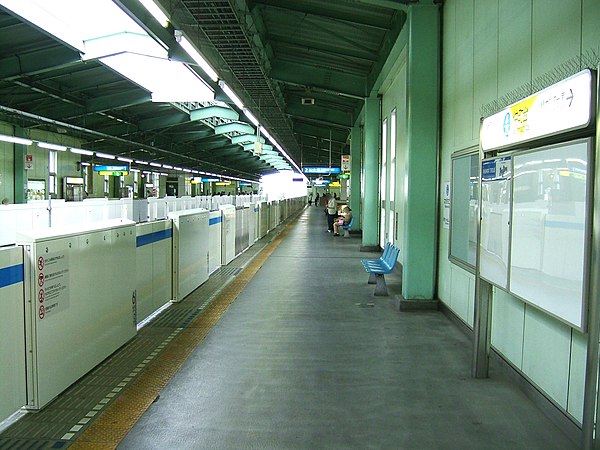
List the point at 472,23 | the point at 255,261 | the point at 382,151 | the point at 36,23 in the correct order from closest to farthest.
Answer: the point at 472,23 → the point at 36,23 → the point at 255,261 → the point at 382,151

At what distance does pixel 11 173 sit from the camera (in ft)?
65.0

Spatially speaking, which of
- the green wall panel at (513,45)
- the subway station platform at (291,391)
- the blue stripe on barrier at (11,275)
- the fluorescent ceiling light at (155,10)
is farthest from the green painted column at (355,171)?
the blue stripe on barrier at (11,275)

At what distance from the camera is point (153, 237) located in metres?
6.37

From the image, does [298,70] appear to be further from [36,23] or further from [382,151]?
[36,23]

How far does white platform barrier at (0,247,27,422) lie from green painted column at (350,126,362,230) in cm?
1651

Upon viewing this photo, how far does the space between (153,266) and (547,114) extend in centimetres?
472

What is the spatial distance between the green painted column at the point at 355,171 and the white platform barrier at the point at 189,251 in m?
11.3

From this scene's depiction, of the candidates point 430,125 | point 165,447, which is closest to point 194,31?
point 430,125

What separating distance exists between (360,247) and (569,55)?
449 inches

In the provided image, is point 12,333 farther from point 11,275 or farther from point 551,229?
point 551,229

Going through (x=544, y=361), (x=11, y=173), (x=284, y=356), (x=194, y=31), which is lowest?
(x=284, y=356)

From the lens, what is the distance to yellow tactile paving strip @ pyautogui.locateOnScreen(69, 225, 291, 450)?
330cm

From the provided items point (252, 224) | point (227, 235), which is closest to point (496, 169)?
point (227, 235)

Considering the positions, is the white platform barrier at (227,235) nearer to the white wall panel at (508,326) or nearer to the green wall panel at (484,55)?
the green wall panel at (484,55)
